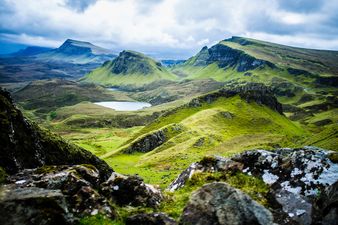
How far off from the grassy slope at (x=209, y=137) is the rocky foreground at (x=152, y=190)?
152ft

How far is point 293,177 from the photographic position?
62.9 ft

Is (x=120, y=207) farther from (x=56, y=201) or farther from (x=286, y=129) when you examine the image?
(x=286, y=129)

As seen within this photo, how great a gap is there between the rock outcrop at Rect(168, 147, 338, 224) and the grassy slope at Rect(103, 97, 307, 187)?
4542 cm

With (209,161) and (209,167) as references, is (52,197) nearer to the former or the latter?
(209,167)

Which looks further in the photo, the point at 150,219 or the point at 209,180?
the point at 209,180

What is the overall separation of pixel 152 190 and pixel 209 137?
10311 centimetres

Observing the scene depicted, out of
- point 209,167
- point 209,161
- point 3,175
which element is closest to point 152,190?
point 209,167

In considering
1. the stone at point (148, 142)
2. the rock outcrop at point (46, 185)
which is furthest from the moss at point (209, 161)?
the stone at point (148, 142)

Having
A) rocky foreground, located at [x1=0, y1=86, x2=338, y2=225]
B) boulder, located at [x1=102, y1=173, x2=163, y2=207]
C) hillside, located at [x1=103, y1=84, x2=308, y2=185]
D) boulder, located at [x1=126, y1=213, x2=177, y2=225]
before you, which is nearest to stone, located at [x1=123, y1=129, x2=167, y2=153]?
hillside, located at [x1=103, y1=84, x2=308, y2=185]

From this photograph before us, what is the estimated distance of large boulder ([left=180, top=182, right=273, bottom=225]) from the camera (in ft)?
46.9

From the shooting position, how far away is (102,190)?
1877 cm

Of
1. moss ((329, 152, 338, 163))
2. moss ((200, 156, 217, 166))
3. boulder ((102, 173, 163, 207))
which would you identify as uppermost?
moss ((329, 152, 338, 163))

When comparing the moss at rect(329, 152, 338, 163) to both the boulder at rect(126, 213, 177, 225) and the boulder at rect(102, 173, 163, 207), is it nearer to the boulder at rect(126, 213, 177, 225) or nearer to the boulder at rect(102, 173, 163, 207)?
the boulder at rect(126, 213, 177, 225)

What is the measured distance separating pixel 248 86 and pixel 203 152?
106398mm
